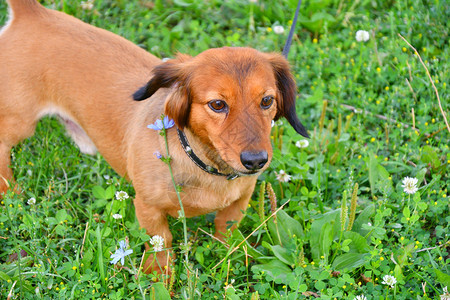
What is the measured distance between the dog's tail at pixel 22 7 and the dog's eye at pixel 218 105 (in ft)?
4.92

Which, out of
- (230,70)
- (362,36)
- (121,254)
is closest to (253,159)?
(230,70)

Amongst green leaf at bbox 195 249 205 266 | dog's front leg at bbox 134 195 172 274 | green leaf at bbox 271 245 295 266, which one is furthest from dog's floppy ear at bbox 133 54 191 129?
green leaf at bbox 271 245 295 266

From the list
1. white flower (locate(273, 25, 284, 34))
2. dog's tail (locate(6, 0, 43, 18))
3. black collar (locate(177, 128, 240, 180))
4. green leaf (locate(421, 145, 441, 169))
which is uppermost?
dog's tail (locate(6, 0, 43, 18))

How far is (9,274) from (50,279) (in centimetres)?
32

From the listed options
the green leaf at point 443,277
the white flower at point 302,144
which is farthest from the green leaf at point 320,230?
the white flower at point 302,144

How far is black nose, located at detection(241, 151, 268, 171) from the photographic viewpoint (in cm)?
226

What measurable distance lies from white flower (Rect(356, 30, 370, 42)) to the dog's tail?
2641 mm

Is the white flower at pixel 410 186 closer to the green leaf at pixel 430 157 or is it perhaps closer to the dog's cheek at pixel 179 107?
the green leaf at pixel 430 157

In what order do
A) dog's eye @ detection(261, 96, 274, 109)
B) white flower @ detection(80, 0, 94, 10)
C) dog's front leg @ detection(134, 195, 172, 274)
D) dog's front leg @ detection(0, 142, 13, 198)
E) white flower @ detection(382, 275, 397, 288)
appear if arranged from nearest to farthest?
dog's eye @ detection(261, 96, 274, 109)
white flower @ detection(382, 275, 397, 288)
dog's front leg @ detection(134, 195, 172, 274)
dog's front leg @ detection(0, 142, 13, 198)
white flower @ detection(80, 0, 94, 10)

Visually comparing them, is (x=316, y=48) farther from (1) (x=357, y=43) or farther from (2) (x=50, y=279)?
(2) (x=50, y=279)

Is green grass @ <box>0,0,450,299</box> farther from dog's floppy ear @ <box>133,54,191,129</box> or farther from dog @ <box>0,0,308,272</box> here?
dog's floppy ear @ <box>133,54,191,129</box>

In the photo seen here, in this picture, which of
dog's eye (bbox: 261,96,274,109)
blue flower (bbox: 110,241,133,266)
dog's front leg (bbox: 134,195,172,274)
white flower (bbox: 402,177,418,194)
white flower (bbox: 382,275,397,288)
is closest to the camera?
blue flower (bbox: 110,241,133,266)

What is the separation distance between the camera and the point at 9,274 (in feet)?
9.07

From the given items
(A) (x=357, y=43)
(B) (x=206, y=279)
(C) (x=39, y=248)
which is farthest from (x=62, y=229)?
(A) (x=357, y=43)
